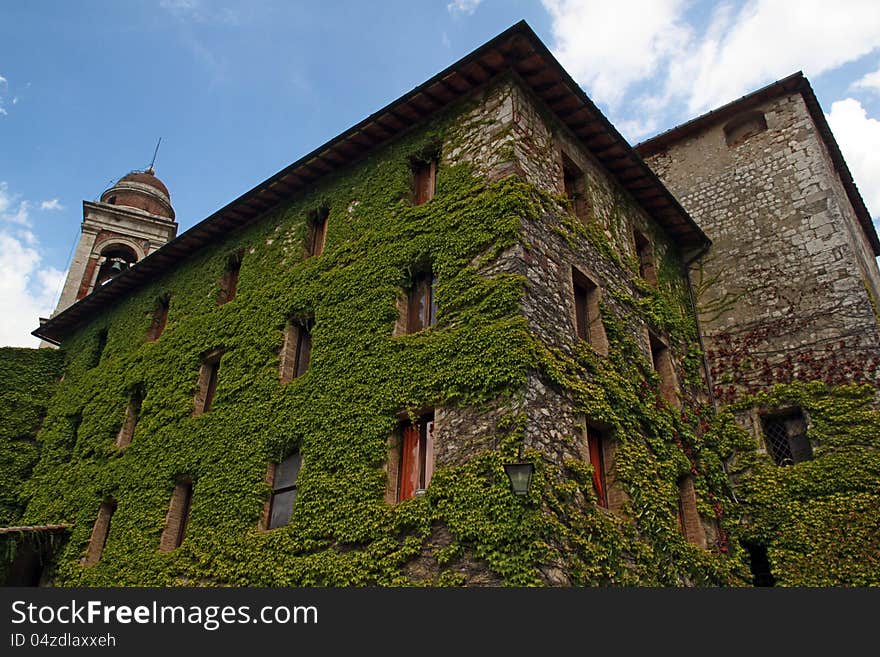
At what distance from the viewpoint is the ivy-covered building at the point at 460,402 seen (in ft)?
32.3

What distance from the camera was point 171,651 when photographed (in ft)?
23.5


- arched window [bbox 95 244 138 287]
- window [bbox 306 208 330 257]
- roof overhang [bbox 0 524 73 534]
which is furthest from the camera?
arched window [bbox 95 244 138 287]

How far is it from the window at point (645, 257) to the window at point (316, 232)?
24.1ft

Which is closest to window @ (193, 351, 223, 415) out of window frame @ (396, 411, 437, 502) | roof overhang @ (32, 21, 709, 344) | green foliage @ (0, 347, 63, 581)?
roof overhang @ (32, 21, 709, 344)

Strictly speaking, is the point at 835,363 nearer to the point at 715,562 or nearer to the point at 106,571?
the point at 715,562

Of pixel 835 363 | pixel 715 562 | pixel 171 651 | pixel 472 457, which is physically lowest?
pixel 171 651

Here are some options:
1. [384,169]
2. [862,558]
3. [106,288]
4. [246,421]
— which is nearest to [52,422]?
[106,288]

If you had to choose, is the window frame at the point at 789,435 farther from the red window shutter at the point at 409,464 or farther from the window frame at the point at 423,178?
the window frame at the point at 423,178

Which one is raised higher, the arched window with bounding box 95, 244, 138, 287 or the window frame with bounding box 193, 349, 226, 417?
the arched window with bounding box 95, 244, 138, 287

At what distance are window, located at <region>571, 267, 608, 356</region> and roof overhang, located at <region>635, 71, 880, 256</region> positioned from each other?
8.70 metres

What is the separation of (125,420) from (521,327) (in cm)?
1173

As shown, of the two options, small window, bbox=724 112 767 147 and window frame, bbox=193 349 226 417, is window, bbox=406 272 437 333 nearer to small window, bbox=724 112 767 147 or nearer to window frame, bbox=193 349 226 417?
window frame, bbox=193 349 226 417

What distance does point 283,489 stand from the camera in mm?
12195

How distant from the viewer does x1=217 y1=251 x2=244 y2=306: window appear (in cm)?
1716
